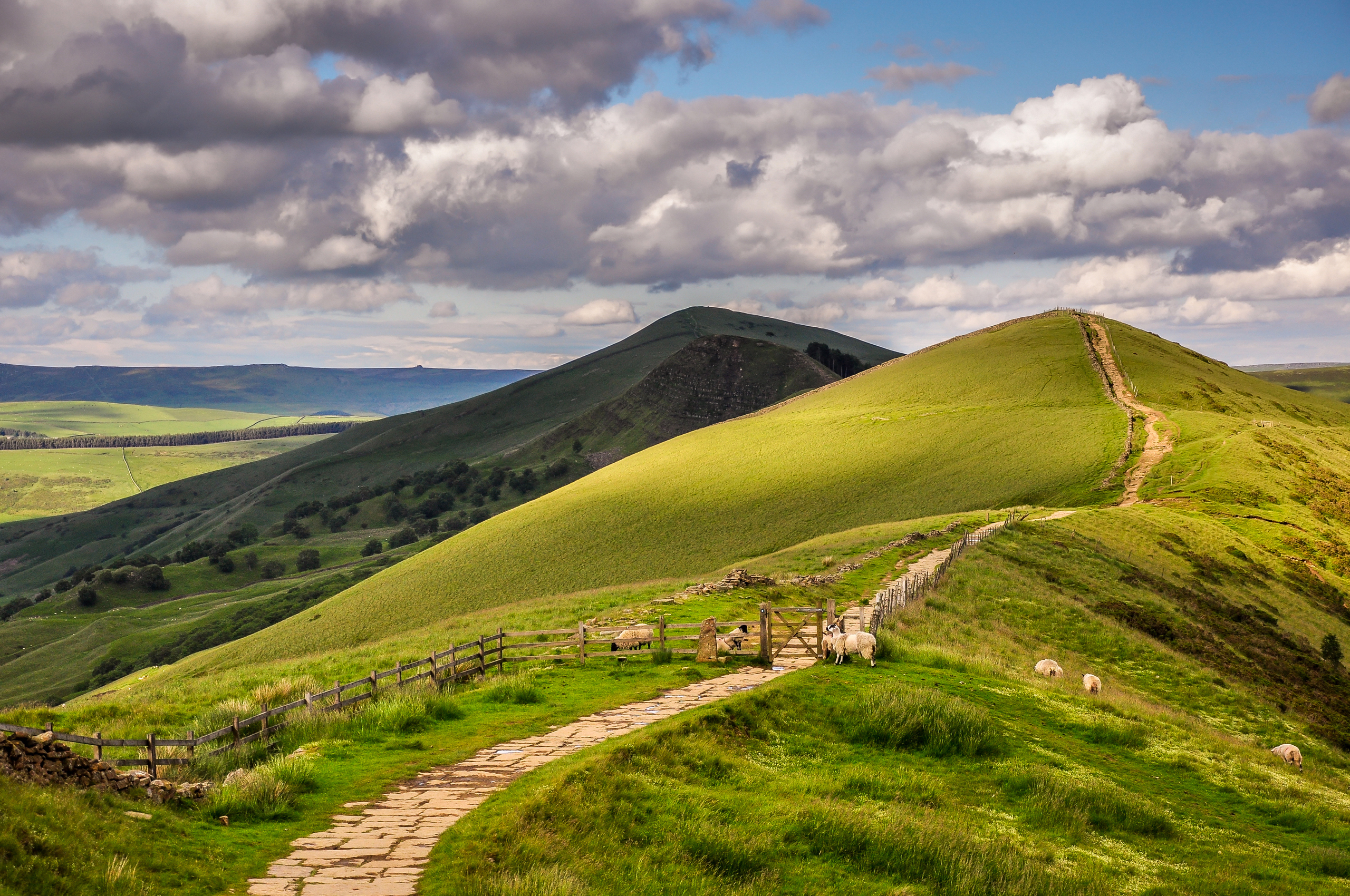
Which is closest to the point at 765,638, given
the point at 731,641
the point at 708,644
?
the point at 731,641

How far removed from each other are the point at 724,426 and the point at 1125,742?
99.4m

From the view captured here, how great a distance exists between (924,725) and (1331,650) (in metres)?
36.3

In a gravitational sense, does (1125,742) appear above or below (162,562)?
above

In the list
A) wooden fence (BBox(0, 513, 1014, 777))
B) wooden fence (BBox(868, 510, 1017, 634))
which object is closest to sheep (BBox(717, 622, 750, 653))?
wooden fence (BBox(0, 513, 1014, 777))

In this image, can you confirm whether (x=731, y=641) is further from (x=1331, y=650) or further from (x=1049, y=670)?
(x=1331, y=650)

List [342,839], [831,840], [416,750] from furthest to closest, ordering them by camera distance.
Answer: [416,750] → [831,840] → [342,839]

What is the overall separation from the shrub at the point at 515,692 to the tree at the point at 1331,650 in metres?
40.0

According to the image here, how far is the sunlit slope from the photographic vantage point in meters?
67.0

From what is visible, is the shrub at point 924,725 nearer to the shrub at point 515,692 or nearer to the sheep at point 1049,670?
the shrub at point 515,692

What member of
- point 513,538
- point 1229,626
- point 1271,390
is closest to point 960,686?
point 1229,626

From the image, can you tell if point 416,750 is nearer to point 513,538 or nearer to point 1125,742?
point 1125,742

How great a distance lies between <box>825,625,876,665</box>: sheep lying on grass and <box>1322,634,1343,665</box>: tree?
3156 cm

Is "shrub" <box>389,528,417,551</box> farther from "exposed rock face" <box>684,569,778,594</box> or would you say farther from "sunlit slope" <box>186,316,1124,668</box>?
"exposed rock face" <box>684,569,778,594</box>

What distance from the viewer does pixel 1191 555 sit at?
48594mm
